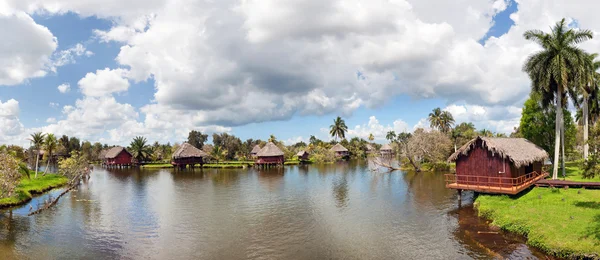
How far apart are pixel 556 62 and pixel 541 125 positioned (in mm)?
14638

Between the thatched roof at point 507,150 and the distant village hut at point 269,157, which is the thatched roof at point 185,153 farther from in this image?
the thatched roof at point 507,150

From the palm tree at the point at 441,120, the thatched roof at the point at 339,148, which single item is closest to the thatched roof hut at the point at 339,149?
the thatched roof at the point at 339,148

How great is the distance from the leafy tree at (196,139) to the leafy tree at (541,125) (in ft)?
310

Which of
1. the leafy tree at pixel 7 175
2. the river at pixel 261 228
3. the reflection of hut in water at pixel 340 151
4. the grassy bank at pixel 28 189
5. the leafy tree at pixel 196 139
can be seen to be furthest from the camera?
the leafy tree at pixel 196 139

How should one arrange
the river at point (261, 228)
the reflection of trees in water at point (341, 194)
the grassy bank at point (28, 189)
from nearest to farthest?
the river at point (261, 228)
the grassy bank at point (28, 189)
the reflection of trees in water at point (341, 194)

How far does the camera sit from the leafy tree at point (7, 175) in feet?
97.8

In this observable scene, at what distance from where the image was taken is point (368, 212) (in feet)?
94.2

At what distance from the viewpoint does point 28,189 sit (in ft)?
125

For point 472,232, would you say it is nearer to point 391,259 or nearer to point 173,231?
point 391,259

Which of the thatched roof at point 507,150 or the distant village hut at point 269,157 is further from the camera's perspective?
the distant village hut at point 269,157

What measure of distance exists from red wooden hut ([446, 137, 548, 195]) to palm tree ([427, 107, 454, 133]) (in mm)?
59436

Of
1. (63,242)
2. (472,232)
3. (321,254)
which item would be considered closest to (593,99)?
(472,232)

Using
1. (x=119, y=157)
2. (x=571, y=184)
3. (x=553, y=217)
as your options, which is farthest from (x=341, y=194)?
(x=119, y=157)

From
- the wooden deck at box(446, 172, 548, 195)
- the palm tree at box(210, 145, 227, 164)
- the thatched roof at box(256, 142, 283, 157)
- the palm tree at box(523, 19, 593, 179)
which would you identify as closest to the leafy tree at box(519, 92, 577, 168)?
the palm tree at box(523, 19, 593, 179)
